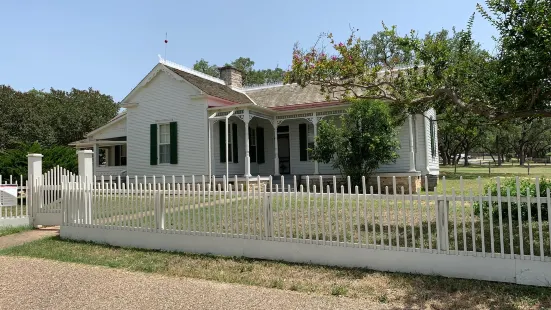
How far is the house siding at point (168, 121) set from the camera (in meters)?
17.0

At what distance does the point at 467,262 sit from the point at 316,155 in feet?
33.1

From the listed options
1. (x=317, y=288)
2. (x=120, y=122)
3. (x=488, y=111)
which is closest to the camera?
(x=317, y=288)

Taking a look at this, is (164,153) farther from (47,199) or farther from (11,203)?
(11,203)

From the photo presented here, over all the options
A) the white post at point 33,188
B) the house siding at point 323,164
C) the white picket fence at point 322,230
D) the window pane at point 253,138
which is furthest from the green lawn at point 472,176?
the white post at point 33,188

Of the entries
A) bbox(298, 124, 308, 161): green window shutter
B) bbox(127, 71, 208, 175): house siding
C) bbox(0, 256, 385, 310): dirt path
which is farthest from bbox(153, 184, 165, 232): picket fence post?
bbox(298, 124, 308, 161): green window shutter

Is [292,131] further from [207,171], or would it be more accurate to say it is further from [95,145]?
[95,145]

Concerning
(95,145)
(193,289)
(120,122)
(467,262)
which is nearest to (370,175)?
(467,262)

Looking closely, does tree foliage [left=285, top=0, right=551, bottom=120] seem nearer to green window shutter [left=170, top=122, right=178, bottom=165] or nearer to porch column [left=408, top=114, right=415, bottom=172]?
porch column [left=408, top=114, right=415, bottom=172]

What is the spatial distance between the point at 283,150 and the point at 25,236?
12.3m

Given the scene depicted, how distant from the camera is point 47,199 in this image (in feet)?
32.4

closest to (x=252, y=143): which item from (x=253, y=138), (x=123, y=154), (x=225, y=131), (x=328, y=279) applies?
(x=253, y=138)

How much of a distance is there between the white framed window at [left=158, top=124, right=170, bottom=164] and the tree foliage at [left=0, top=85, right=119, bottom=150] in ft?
76.6

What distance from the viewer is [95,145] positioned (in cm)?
2256

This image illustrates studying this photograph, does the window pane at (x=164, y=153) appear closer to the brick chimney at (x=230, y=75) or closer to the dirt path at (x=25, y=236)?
the brick chimney at (x=230, y=75)
